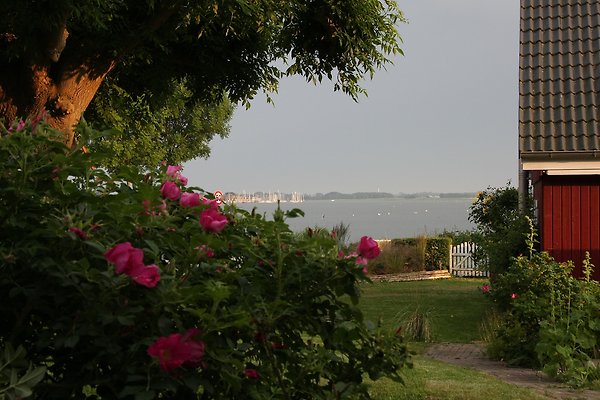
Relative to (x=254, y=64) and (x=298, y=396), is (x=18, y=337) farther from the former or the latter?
(x=254, y=64)

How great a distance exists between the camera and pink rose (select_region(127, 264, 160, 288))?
2959 mm

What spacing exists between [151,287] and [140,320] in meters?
0.19

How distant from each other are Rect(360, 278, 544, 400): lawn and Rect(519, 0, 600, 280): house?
242 centimetres

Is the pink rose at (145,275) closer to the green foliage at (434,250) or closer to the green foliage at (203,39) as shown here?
the green foliage at (203,39)

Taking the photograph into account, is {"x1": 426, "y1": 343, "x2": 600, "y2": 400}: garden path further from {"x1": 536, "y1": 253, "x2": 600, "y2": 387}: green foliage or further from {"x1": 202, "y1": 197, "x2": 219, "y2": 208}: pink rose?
{"x1": 202, "y1": 197, "x2": 219, "y2": 208}: pink rose

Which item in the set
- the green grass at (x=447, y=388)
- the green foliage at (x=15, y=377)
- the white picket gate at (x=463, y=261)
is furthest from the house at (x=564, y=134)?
the white picket gate at (x=463, y=261)

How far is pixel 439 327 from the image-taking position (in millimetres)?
14742

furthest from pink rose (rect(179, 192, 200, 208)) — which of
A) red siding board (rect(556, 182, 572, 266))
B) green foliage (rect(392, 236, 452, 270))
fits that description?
green foliage (rect(392, 236, 452, 270))

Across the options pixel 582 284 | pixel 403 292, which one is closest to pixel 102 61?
pixel 582 284

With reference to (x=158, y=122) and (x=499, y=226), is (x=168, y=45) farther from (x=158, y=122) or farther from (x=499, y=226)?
(x=158, y=122)

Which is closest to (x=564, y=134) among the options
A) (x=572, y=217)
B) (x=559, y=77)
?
(x=572, y=217)

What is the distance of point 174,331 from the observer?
3.14 meters

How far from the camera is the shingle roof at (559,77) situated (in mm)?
12422

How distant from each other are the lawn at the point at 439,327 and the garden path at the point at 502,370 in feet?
0.98
